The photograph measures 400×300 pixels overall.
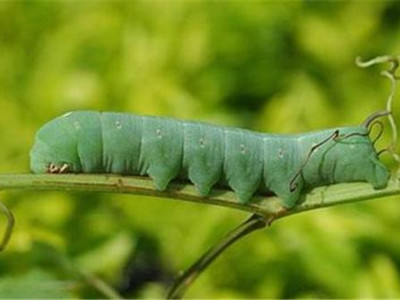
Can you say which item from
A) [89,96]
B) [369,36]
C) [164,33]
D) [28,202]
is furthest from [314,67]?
[28,202]

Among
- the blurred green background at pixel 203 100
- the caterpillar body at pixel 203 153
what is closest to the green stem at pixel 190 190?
the caterpillar body at pixel 203 153

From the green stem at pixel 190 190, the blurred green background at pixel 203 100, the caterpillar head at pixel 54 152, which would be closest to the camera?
the green stem at pixel 190 190

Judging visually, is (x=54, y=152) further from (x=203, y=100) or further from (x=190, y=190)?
(x=203, y=100)

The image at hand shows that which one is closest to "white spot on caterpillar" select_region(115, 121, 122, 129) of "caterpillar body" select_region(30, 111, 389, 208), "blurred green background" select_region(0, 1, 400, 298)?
"caterpillar body" select_region(30, 111, 389, 208)

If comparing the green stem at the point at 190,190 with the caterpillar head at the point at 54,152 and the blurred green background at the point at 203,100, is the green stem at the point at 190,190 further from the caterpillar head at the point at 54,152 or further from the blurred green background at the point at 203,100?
the blurred green background at the point at 203,100

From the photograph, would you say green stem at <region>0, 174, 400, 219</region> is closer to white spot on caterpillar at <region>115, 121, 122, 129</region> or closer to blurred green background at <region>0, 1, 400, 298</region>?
white spot on caterpillar at <region>115, 121, 122, 129</region>
